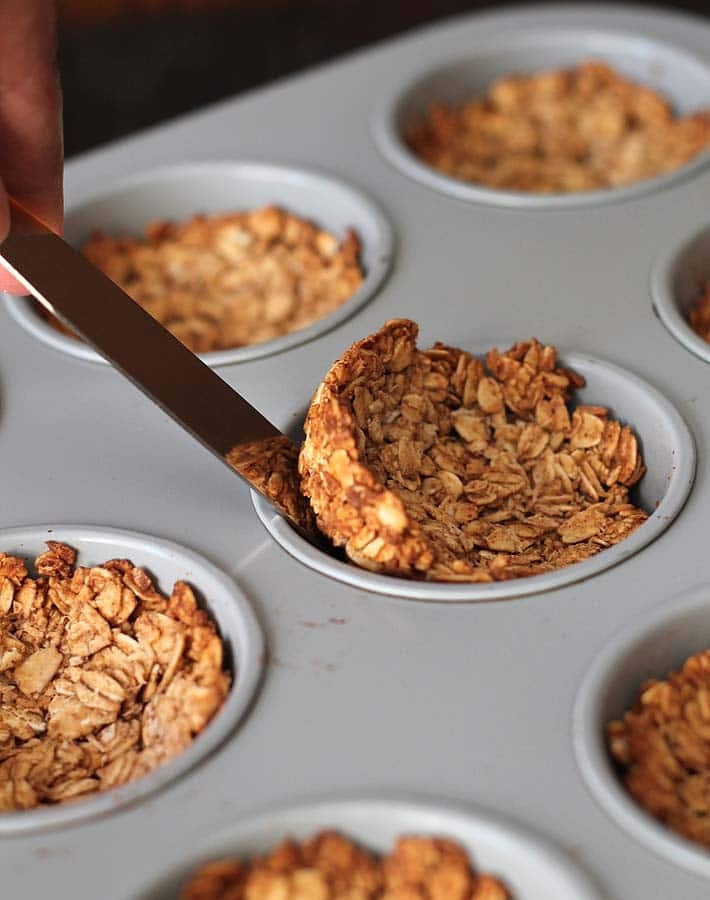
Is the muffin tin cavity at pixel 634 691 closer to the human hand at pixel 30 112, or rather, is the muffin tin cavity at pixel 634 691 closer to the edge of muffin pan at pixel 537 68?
the human hand at pixel 30 112

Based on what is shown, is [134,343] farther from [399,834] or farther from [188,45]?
[188,45]

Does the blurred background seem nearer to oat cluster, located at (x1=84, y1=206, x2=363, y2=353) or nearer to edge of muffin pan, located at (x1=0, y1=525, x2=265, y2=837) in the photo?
oat cluster, located at (x1=84, y1=206, x2=363, y2=353)

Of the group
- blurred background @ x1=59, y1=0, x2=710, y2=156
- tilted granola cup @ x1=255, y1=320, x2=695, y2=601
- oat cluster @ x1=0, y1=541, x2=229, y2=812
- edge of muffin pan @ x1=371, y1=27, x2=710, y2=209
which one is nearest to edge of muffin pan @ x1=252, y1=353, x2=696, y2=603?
tilted granola cup @ x1=255, y1=320, x2=695, y2=601

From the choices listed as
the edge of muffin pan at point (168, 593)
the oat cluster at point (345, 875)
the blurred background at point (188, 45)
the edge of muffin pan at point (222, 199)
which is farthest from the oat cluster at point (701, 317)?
the blurred background at point (188, 45)

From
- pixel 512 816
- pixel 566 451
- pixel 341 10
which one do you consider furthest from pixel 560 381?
pixel 341 10

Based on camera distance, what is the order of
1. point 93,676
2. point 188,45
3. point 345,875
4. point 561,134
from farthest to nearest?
point 188,45, point 561,134, point 93,676, point 345,875

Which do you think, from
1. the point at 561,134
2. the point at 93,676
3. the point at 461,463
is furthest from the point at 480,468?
the point at 561,134
